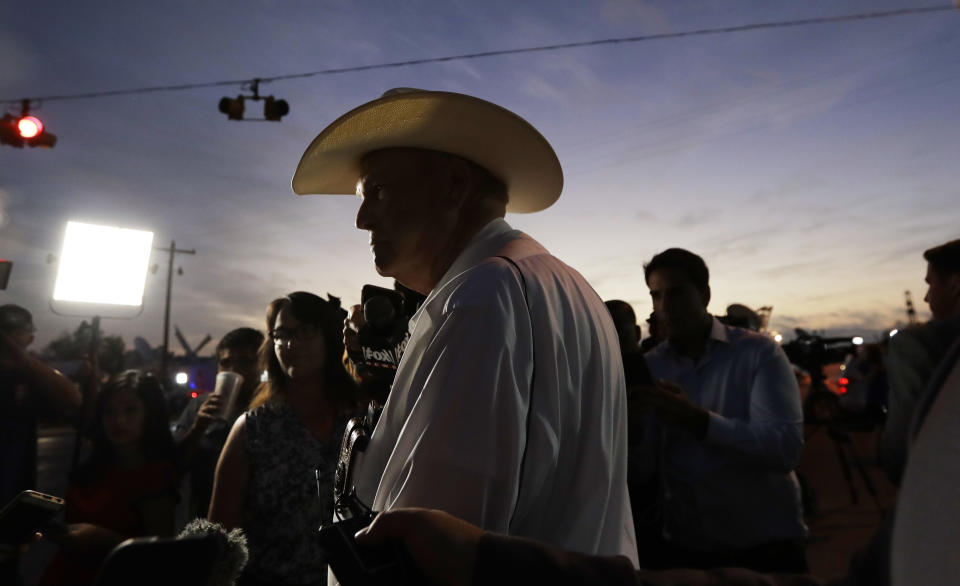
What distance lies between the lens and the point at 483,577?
0.63 metres

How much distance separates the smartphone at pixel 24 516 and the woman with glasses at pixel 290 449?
125cm

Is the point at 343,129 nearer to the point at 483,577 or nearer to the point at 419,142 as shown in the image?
→ the point at 419,142

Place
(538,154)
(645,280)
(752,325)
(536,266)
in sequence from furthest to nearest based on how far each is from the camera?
1. (752,325)
2. (645,280)
3. (538,154)
4. (536,266)

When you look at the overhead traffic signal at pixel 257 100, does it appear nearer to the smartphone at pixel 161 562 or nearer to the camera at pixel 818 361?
the camera at pixel 818 361

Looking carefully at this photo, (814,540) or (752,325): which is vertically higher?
(752,325)

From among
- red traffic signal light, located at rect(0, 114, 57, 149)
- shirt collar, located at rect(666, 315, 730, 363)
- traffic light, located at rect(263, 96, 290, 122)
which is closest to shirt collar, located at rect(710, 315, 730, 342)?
shirt collar, located at rect(666, 315, 730, 363)

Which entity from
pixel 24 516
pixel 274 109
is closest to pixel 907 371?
pixel 24 516

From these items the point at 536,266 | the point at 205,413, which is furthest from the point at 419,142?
the point at 205,413

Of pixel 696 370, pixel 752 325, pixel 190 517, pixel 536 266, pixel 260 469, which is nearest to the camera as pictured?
pixel 536 266

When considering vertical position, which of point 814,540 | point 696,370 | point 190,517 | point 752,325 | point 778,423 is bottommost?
point 814,540

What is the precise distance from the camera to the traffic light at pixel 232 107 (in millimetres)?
10719

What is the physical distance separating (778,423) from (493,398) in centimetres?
228

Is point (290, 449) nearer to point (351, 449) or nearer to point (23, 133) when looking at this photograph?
point (351, 449)

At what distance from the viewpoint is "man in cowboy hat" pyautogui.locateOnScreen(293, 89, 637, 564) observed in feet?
3.15
